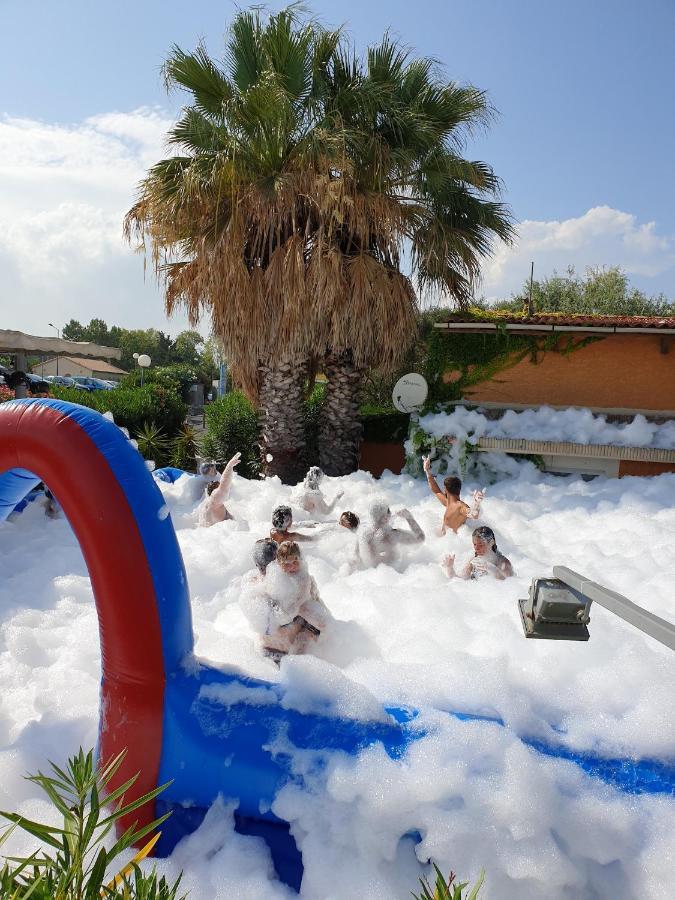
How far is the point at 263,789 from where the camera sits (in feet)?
8.73

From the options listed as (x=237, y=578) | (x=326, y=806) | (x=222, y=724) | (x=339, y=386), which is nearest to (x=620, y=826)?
(x=326, y=806)

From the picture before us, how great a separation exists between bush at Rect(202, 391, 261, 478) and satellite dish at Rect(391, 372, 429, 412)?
309 centimetres

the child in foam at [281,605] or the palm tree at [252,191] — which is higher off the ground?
the palm tree at [252,191]

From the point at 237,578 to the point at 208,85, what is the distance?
768 centimetres

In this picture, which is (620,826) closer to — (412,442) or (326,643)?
(326,643)

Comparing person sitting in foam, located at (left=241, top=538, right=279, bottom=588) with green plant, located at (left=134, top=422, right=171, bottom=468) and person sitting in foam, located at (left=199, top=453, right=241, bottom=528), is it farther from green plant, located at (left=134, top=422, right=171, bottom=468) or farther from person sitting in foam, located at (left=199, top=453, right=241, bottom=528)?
green plant, located at (left=134, top=422, right=171, bottom=468)

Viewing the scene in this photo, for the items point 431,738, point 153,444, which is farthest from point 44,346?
point 431,738

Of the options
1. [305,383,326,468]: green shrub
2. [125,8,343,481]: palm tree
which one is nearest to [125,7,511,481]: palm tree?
[125,8,343,481]: palm tree

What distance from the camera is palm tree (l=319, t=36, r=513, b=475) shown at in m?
8.74

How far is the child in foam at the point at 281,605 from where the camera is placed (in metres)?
3.96

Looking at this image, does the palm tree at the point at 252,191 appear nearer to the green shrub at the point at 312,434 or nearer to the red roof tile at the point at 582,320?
the green shrub at the point at 312,434

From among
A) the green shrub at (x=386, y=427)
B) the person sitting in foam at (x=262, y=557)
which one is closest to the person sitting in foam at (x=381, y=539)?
the person sitting in foam at (x=262, y=557)

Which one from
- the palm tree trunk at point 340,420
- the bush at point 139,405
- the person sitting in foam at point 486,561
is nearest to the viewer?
the person sitting in foam at point 486,561

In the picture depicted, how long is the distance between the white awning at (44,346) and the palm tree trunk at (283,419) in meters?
6.39
